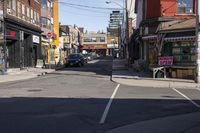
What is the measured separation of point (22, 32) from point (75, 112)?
3371 cm

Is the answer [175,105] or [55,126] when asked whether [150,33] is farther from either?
[55,126]

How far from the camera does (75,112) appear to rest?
45.3 ft

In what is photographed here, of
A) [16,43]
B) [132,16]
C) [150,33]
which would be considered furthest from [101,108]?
[132,16]

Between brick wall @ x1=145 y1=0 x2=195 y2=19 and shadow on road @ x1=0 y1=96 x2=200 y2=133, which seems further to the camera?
brick wall @ x1=145 y1=0 x2=195 y2=19

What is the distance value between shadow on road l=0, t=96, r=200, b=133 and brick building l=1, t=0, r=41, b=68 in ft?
82.6

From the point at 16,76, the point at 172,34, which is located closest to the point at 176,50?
the point at 172,34

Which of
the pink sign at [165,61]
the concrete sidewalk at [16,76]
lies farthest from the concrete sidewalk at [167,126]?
the concrete sidewalk at [16,76]

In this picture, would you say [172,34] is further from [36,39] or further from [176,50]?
[36,39]

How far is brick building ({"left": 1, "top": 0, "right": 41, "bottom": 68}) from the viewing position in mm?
42116

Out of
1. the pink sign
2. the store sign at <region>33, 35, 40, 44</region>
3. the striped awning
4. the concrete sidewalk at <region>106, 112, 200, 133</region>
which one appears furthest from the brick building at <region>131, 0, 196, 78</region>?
the concrete sidewalk at <region>106, 112, 200, 133</region>

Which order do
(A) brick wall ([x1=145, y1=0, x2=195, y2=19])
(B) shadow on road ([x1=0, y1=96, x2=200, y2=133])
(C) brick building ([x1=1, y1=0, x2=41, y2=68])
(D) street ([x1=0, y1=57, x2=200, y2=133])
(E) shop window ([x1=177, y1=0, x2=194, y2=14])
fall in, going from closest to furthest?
(B) shadow on road ([x1=0, y1=96, x2=200, y2=133]), (D) street ([x1=0, y1=57, x2=200, y2=133]), (A) brick wall ([x1=145, y1=0, x2=195, y2=19]), (E) shop window ([x1=177, y1=0, x2=194, y2=14]), (C) brick building ([x1=1, y1=0, x2=41, y2=68])

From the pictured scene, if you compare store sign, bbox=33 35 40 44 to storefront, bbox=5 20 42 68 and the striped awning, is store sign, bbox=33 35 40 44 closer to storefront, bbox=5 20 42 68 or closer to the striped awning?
storefront, bbox=5 20 42 68

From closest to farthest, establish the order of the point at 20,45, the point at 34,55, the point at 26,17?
the point at 20,45 < the point at 26,17 < the point at 34,55

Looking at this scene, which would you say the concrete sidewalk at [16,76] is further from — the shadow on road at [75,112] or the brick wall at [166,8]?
the shadow on road at [75,112]
